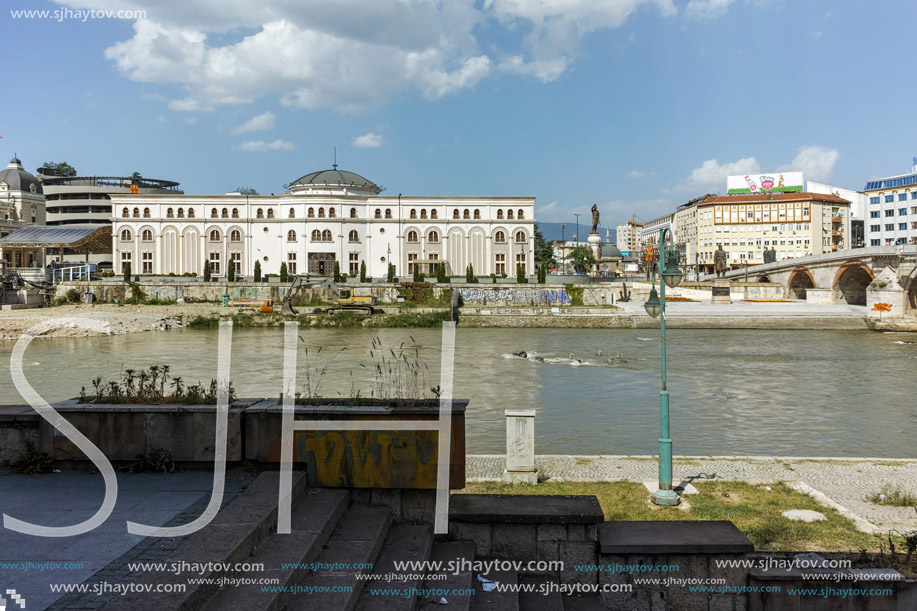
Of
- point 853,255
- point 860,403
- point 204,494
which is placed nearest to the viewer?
point 204,494

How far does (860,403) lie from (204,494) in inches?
764

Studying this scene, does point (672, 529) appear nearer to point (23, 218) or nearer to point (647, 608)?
point (647, 608)

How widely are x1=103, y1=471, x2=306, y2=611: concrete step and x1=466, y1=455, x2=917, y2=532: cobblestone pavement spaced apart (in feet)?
14.0

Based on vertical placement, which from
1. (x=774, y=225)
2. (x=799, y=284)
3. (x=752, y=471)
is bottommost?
(x=752, y=471)

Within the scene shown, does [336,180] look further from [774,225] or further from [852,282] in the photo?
[774,225]

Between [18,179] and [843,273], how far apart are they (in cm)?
11370

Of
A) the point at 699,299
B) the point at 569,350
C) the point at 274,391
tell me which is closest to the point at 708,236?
the point at 699,299

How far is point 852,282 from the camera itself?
195ft

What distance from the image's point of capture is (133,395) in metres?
6.52

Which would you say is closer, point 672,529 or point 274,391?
point 672,529

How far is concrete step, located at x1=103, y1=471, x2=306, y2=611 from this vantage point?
3.56 m

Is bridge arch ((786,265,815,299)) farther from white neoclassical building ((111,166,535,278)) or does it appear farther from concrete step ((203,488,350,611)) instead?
concrete step ((203,488,350,611))

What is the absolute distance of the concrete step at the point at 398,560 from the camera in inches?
169

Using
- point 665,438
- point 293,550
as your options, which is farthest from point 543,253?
point 293,550
